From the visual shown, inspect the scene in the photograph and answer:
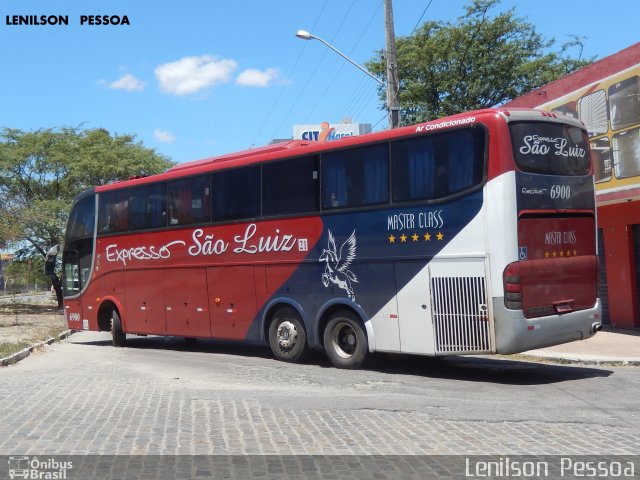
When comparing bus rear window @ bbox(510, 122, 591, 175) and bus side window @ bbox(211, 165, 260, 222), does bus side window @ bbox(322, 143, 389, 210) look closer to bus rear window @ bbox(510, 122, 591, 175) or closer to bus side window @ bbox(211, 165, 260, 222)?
bus side window @ bbox(211, 165, 260, 222)

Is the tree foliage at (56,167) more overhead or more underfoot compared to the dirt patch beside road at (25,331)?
more overhead

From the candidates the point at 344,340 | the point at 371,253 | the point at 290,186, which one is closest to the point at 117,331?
the point at 290,186

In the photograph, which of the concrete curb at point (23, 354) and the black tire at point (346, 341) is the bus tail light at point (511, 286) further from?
the concrete curb at point (23, 354)

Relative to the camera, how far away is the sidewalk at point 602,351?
13109 mm

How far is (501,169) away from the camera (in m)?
10.4

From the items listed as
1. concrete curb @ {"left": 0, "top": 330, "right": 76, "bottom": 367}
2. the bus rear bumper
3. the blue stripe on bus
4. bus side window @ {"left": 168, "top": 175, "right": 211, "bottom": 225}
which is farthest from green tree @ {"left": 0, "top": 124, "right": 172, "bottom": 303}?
the bus rear bumper

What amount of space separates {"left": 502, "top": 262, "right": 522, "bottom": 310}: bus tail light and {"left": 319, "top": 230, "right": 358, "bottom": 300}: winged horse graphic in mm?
2912

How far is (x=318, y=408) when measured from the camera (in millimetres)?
8867

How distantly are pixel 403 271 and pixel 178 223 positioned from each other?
6.10 m

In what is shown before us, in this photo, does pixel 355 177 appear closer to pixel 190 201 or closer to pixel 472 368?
pixel 472 368

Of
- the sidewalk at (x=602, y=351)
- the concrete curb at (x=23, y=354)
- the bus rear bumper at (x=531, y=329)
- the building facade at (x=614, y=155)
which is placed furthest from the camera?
the building facade at (x=614, y=155)

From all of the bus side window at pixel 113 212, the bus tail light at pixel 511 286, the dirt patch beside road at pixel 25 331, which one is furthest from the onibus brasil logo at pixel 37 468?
the bus side window at pixel 113 212

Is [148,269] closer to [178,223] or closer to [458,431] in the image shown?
[178,223]

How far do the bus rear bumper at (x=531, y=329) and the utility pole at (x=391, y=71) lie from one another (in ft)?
29.7
